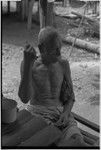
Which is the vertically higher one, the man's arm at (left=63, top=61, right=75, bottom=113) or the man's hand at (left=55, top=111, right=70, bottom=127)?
the man's arm at (left=63, top=61, right=75, bottom=113)

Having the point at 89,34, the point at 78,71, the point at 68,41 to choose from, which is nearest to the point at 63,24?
the point at 89,34

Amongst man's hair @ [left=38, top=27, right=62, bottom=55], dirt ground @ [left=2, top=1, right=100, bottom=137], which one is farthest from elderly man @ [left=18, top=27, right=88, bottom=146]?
dirt ground @ [left=2, top=1, right=100, bottom=137]

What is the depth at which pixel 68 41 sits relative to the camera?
398 inches

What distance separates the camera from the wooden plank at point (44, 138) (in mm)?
2234

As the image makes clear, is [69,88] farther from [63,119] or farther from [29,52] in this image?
[29,52]

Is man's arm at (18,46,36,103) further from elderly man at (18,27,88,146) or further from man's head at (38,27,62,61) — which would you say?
man's head at (38,27,62,61)

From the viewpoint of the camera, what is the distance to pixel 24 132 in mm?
2350

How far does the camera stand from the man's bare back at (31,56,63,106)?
284 centimetres

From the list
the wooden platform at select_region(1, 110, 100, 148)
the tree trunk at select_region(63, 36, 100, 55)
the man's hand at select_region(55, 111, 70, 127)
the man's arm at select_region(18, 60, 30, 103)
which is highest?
the man's arm at select_region(18, 60, 30, 103)

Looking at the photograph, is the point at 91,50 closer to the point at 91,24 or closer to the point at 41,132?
the point at 91,24

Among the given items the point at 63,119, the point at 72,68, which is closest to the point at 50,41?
the point at 63,119

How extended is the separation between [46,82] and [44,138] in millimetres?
675

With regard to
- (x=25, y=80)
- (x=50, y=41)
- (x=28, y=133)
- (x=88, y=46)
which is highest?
(x=50, y=41)

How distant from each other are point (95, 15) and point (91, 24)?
2.90 meters
